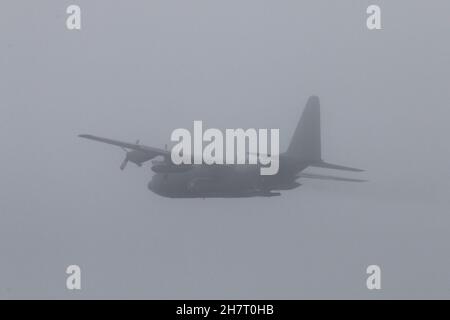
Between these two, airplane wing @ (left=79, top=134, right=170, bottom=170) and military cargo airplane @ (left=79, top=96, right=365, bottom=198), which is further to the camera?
airplane wing @ (left=79, top=134, right=170, bottom=170)

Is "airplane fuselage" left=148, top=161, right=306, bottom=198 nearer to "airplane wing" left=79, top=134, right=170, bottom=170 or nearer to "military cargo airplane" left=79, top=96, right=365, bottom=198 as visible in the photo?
"military cargo airplane" left=79, top=96, right=365, bottom=198

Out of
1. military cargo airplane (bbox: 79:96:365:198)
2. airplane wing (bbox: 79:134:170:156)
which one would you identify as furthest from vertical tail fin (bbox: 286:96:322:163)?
airplane wing (bbox: 79:134:170:156)

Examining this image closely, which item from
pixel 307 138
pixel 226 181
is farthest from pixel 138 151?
pixel 307 138

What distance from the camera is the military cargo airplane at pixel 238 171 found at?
44.7 m

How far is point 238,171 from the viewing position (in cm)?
4600

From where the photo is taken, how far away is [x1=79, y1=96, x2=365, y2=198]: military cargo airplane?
147ft

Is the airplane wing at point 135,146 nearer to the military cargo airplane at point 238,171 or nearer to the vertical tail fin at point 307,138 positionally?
the military cargo airplane at point 238,171

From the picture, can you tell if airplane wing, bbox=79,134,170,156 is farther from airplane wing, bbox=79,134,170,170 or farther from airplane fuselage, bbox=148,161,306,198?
airplane fuselage, bbox=148,161,306,198

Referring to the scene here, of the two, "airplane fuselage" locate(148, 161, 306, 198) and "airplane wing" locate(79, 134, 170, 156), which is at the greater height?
"airplane wing" locate(79, 134, 170, 156)
